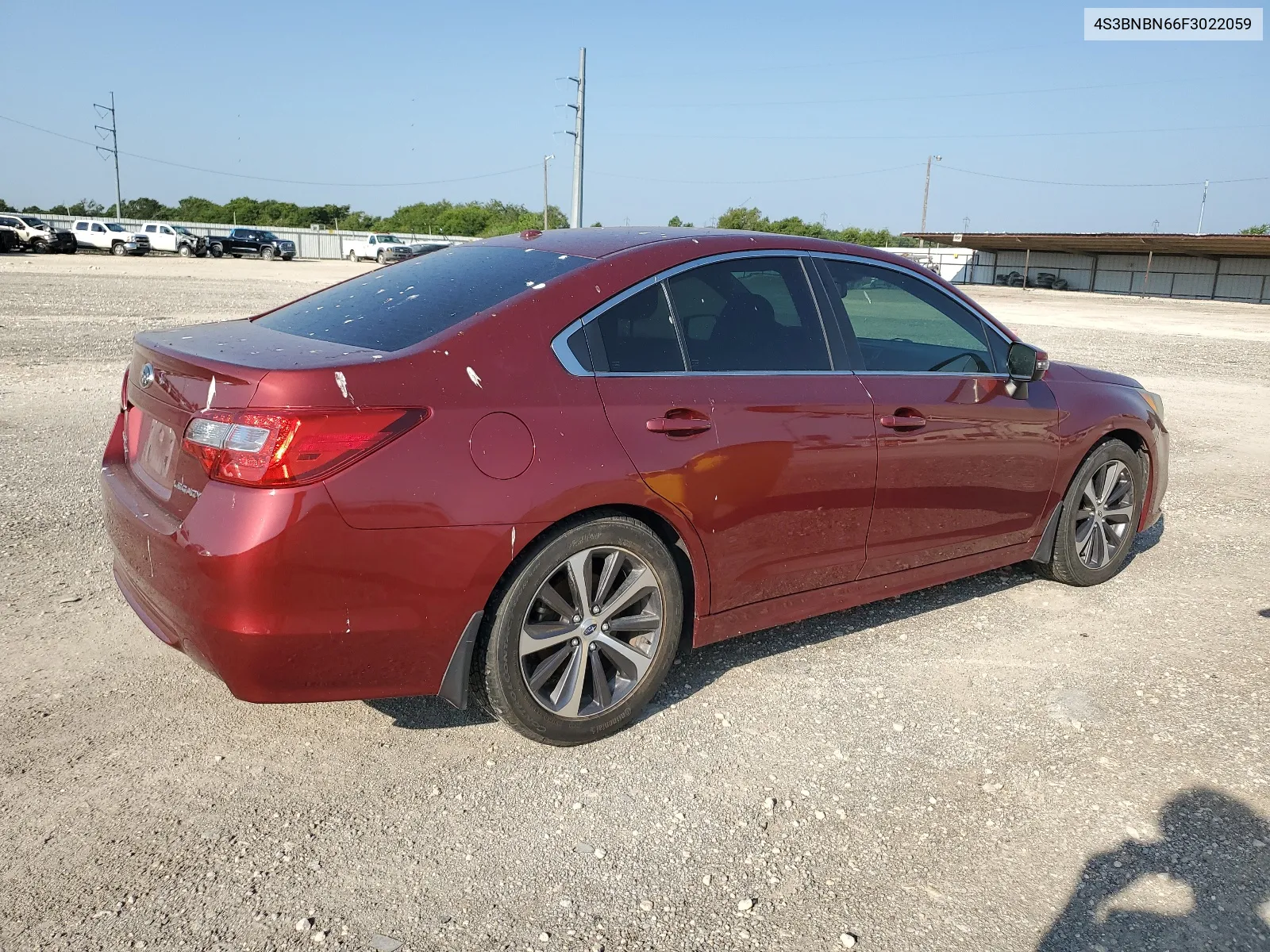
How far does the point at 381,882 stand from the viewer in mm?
2664

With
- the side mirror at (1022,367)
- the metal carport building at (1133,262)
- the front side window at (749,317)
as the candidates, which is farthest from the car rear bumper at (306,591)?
the metal carport building at (1133,262)

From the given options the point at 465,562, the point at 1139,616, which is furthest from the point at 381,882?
the point at 1139,616

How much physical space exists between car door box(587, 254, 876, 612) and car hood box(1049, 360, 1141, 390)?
155 cm

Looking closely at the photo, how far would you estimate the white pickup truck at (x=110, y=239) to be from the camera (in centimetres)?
4978

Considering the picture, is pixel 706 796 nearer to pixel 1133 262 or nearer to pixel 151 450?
pixel 151 450

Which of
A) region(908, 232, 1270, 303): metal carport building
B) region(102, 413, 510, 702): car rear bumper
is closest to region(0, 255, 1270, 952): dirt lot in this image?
region(102, 413, 510, 702): car rear bumper

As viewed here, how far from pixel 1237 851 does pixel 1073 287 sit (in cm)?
6595

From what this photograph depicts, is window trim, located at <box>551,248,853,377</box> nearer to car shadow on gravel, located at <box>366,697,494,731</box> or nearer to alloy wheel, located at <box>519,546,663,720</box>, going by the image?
alloy wheel, located at <box>519,546,663,720</box>

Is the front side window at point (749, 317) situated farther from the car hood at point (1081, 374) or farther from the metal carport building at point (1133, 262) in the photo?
the metal carport building at point (1133, 262)

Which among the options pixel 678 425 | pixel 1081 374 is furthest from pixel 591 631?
pixel 1081 374

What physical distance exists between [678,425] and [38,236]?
5113 centimetres

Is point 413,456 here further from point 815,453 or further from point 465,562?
point 815,453

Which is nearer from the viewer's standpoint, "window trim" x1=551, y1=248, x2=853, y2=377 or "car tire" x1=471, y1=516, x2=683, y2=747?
"car tire" x1=471, y1=516, x2=683, y2=747

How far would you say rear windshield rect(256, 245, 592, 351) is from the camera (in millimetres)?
3252
